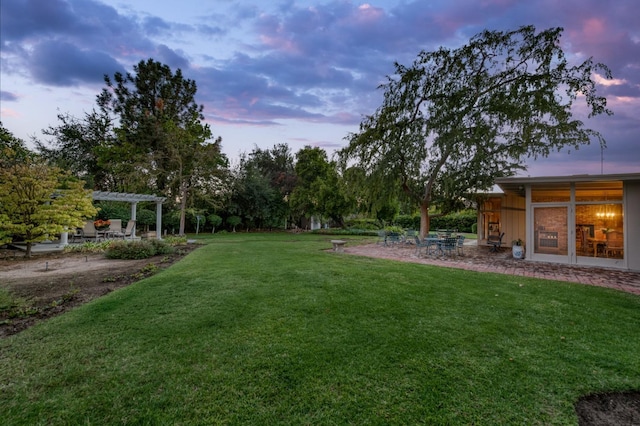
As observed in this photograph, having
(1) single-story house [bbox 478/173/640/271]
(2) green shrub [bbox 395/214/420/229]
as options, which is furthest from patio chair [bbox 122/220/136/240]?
(2) green shrub [bbox 395/214/420/229]

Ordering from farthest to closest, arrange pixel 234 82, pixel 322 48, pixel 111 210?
pixel 111 210 < pixel 234 82 < pixel 322 48

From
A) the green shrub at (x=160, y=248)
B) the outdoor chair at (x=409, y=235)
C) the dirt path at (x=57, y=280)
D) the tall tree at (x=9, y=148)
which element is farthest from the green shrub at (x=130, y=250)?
the outdoor chair at (x=409, y=235)

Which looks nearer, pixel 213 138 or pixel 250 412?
pixel 250 412

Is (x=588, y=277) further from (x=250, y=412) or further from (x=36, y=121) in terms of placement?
(x=36, y=121)

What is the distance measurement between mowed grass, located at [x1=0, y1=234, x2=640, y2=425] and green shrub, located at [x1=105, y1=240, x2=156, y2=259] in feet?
17.7

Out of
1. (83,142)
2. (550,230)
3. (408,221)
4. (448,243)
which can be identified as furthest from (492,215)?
(83,142)

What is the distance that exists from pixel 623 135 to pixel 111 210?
29142 millimetres

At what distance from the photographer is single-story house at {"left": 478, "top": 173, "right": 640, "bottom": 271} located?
8242 mm

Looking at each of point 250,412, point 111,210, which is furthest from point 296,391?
point 111,210

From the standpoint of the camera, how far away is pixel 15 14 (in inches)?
345

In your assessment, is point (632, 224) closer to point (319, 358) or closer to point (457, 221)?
point (319, 358)

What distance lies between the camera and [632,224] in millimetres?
8234

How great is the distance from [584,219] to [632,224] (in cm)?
104

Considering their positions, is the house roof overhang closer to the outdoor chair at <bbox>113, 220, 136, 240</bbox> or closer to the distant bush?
the distant bush
